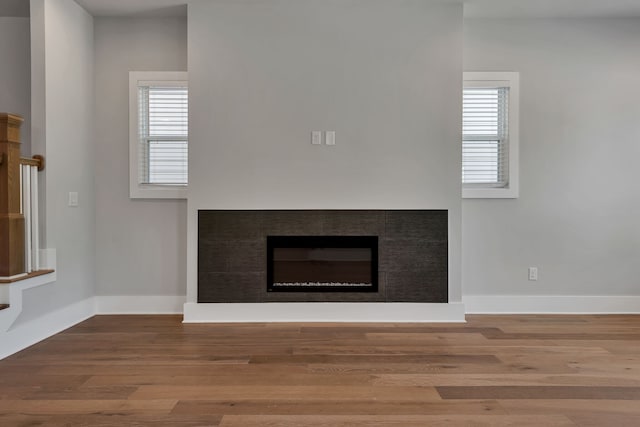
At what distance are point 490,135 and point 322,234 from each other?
1.95 meters

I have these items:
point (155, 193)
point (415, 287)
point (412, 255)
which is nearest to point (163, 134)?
point (155, 193)

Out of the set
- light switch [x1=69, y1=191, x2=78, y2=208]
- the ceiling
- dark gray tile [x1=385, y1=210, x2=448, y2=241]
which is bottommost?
dark gray tile [x1=385, y1=210, x2=448, y2=241]

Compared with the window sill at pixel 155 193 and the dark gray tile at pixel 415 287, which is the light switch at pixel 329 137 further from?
the window sill at pixel 155 193

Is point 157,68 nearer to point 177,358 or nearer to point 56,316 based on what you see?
point 56,316

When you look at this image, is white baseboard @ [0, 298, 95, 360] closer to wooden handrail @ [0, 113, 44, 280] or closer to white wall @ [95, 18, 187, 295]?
white wall @ [95, 18, 187, 295]

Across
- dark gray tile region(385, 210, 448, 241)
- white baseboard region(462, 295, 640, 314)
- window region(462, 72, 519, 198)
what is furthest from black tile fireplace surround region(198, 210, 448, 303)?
window region(462, 72, 519, 198)

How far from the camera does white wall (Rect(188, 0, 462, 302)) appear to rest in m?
4.23

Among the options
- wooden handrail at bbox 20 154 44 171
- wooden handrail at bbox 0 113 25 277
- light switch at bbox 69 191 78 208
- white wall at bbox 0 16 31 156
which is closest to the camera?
wooden handrail at bbox 0 113 25 277

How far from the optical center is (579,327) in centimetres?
401

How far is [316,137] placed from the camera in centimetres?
425

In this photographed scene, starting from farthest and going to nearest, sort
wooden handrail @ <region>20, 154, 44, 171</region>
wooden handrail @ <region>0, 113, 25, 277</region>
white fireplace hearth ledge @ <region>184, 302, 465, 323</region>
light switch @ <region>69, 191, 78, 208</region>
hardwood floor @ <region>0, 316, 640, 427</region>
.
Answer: white fireplace hearth ledge @ <region>184, 302, 465, 323</region> → light switch @ <region>69, 191, 78, 208</region> → wooden handrail @ <region>20, 154, 44, 171</region> → wooden handrail @ <region>0, 113, 25, 277</region> → hardwood floor @ <region>0, 316, 640, 427</region>

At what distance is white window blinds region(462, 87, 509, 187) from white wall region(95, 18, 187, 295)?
2.83 m

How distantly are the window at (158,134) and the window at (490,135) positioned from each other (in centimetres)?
279

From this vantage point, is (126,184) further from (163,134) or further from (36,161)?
(36,161)
